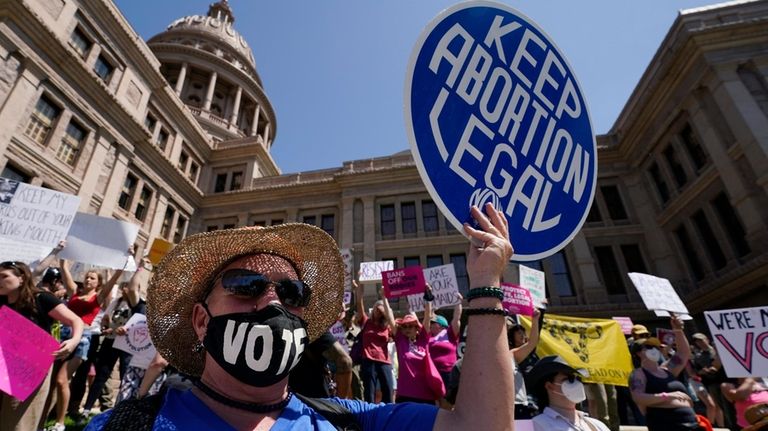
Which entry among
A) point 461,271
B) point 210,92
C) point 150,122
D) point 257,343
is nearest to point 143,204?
point 150,122

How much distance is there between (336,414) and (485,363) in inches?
22.9

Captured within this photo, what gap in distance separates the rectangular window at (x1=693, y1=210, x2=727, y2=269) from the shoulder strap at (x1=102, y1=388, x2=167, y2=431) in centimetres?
2186

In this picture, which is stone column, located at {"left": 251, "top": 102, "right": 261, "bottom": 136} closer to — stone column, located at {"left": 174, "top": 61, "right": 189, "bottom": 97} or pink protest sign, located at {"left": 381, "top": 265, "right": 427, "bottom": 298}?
stone column, located at {"left": 174, "top": 61, "right": 189, "bottom": 97}

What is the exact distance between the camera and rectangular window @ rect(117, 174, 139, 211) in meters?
21.0

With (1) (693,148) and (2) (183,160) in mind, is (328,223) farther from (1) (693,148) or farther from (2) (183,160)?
(1) (693,148)

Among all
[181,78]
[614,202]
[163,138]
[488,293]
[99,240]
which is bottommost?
[488,293]

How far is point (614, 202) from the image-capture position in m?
22.7

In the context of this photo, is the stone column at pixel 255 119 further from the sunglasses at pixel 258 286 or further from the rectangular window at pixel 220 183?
the sunglasses at pixel 258 286

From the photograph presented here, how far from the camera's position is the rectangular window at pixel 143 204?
870 inches

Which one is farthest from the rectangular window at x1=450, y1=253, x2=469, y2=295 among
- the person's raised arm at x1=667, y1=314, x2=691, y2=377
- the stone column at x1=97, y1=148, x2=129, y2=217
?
the stone column at x1=97, y1=148, x2=129, y2=217

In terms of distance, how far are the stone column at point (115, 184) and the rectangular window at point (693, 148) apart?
28.2m

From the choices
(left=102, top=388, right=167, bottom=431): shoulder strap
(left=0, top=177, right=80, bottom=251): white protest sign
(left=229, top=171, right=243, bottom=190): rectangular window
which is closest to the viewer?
(left=102, top=388, right=167, bottom=431): shoulder strap

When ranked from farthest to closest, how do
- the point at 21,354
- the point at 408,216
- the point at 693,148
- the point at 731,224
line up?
the point at 408,216, the point at 693,148, the point at 731,224, the point at 21,354

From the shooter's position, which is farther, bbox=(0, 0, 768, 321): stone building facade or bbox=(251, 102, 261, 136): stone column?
bbox=(251, 102, 261, 136): stone column
